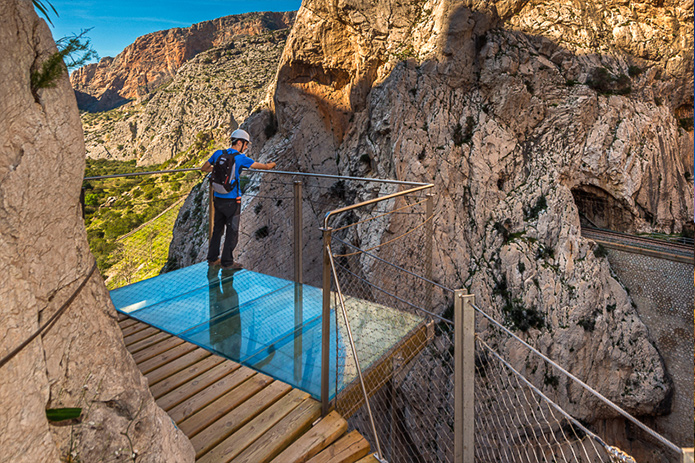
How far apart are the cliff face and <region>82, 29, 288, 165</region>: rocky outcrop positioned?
803 inches

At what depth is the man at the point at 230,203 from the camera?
376 centimetres

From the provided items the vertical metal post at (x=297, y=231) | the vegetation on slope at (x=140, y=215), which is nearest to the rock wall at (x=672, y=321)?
the vertical metal post at (x=297, y=231)

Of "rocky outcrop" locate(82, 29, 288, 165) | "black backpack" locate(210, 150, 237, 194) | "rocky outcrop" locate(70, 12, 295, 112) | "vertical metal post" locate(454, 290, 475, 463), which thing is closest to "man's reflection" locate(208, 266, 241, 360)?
"black backpack" locate(210, 150, 237, 194)

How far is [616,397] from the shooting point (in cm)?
1183

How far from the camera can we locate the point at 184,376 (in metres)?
2.24

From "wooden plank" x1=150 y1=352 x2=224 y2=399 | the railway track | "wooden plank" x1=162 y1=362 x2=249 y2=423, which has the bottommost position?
the railway track

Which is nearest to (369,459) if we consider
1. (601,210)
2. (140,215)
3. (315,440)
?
(315,440)

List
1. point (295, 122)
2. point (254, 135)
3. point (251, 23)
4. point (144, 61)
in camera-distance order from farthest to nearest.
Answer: point (144, 61)
point (251, 23)
point (254, 135)
point (295, 122)

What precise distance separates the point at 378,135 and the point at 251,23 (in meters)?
52.1

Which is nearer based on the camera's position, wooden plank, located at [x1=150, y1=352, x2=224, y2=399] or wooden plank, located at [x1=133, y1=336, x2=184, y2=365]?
wooden plank, located at [x1=150, y1=352, x2=224, y2=399]

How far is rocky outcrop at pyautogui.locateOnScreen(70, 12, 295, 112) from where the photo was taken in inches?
2169

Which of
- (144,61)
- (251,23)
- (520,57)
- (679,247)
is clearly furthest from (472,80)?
(144,61)

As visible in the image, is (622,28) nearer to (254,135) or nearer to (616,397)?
(616,397)

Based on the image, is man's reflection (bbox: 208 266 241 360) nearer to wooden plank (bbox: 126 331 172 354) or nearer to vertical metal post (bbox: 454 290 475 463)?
wooden plank (bbox: 126 331 172 354)
